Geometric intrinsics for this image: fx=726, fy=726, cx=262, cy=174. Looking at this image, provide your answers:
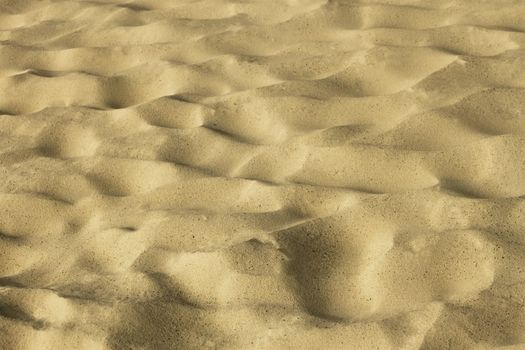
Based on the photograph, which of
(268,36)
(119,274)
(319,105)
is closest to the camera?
(119,274)

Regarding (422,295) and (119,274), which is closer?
(422,295)

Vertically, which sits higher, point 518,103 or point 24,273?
point 518,103

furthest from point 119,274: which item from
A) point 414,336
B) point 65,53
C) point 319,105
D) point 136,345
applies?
point 65,53

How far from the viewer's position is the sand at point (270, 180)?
5.43 ft

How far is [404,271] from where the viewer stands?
171cm

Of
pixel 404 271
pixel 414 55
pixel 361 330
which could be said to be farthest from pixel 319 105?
A: pixel 361 330

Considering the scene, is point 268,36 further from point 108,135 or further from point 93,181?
point 93,181

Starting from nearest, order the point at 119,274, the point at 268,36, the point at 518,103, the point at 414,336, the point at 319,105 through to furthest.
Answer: the point at 414,336, the point at 119,274, the point at 518,103, the point at 319,105, the point at 268,36

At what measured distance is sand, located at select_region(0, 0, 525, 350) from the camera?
65.2 inches

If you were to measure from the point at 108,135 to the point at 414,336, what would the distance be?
52.5 inches

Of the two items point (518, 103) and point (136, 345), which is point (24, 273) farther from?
point (518, 103)

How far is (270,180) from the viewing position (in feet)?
6.88

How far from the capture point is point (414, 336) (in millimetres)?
1519

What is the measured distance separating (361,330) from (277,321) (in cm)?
19
